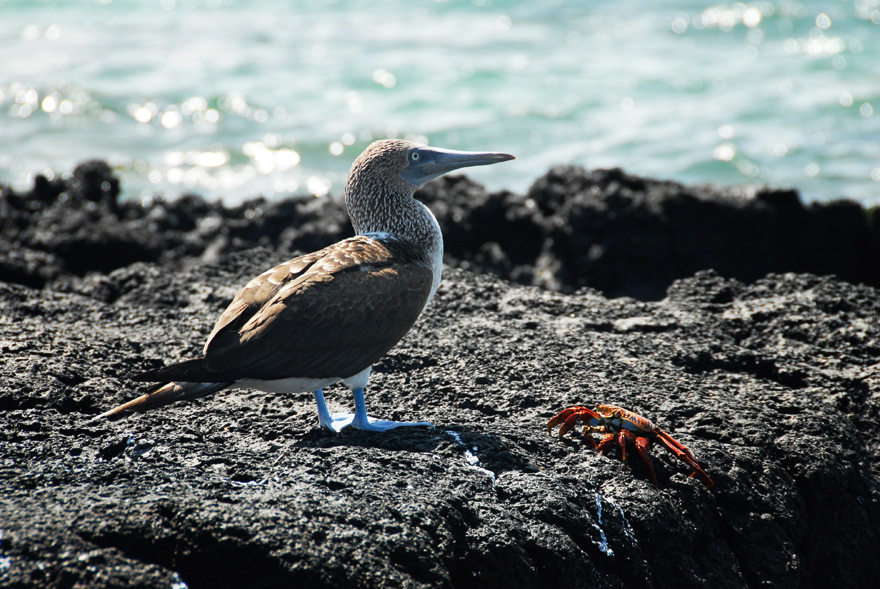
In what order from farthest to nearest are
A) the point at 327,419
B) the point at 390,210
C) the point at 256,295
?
1. the point at 390,210
2. the point at 256,295
3. the point at 327,419

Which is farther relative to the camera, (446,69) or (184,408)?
(446,69)

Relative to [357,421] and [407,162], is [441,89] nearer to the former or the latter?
[407,162]

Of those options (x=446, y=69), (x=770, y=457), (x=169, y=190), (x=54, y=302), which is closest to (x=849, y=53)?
(x=446, y=69)

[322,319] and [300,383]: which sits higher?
[322,319]

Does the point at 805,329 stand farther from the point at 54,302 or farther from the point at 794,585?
the point at 54,302

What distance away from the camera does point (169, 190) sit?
1256 cm

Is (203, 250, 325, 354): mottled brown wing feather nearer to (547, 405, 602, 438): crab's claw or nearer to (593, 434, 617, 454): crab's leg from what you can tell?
(547, 405, 602, 438): crab's claw

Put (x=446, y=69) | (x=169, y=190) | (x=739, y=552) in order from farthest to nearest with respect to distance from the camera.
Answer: (x=446, y=69), (x=169, y=190), (x=739, y=552)

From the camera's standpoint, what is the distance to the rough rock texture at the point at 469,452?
2832mm

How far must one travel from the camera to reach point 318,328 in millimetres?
4020

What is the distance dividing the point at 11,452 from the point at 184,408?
3.40ft

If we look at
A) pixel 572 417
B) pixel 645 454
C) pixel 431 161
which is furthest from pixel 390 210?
pixel 645 454

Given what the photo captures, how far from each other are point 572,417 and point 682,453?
534 millimetres

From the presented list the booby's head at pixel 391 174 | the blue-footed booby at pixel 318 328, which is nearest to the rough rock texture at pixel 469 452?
the blue-footed booby at pixel 318 328
